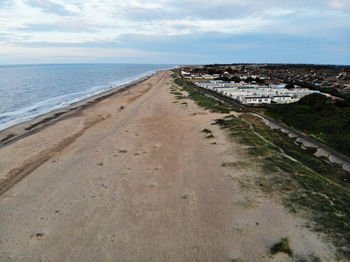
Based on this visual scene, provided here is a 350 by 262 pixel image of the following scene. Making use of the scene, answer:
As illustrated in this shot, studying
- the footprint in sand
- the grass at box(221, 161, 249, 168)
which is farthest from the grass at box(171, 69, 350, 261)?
the footprint in sand

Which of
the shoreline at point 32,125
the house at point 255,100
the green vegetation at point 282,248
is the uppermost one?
the house at point 255,100

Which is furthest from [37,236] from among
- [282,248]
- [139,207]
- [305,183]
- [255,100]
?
[255,100]

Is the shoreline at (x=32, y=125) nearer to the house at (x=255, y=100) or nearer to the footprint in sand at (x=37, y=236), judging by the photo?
the footprint in sand at (x=37, y=236)

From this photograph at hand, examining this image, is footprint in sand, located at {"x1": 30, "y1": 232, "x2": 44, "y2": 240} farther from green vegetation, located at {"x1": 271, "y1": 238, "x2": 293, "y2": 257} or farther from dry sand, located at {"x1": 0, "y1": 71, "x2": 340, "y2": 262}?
green vegetation, located at {"x1": 271, "y1": 238, "x2": 293, "y2": 257}

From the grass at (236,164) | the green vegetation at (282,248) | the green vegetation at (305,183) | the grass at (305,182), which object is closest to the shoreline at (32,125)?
the grass at (236,164)

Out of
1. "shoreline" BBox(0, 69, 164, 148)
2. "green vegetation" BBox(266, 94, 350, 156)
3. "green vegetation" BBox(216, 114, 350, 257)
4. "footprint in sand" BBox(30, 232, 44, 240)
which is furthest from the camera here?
"shoreline" BBox(0, 69, 164, 148)

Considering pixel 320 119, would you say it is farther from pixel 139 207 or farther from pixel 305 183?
pixel 139 207
